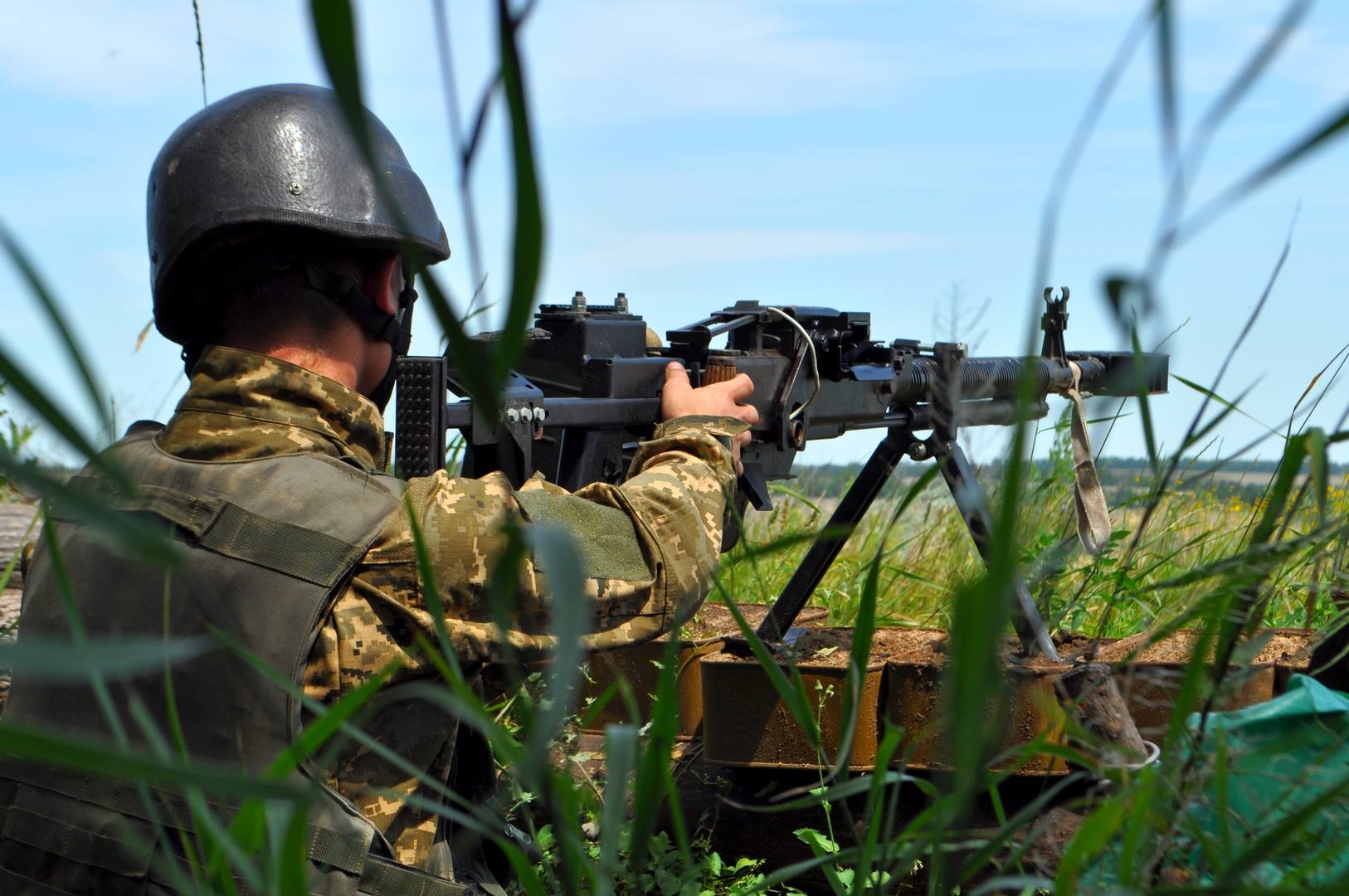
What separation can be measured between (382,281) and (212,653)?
2.58 feet

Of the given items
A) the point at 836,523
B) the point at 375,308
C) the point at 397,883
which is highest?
the point at 375,308

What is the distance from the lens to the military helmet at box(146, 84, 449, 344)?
232cm

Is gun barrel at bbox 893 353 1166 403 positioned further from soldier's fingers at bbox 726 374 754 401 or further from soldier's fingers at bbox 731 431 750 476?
soldier's fingers at bbox 731 431 750 476

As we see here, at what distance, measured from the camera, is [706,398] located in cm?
302

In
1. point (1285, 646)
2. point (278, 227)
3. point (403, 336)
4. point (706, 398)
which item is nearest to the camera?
point (278, 227)

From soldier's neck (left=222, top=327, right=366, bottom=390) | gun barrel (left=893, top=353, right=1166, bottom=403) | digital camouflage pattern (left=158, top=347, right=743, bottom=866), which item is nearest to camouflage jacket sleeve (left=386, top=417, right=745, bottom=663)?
digital camouflage pattern (left=158, top=347, right=743, bottom=866)

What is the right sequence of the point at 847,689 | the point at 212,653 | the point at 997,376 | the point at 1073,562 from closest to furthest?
A: the point at 847,689, the point at 212,653, the point at 1073,562, the point at 997,376

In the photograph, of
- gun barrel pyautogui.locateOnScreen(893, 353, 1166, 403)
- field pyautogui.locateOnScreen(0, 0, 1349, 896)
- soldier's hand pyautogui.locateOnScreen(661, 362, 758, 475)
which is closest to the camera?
field pyautogui.locateOnScreen(0, 0, 1349, 896)

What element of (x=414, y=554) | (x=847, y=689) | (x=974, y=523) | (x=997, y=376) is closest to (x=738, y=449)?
(x=974, y=523)

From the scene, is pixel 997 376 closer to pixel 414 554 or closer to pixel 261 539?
pixel 414 554

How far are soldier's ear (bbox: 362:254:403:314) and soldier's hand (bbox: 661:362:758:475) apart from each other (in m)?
0.76

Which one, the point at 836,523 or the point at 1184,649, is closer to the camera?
the point at 1184,649

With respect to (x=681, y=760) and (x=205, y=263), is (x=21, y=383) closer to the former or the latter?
(x=205, y=263)

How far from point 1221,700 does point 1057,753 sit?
12 cm
